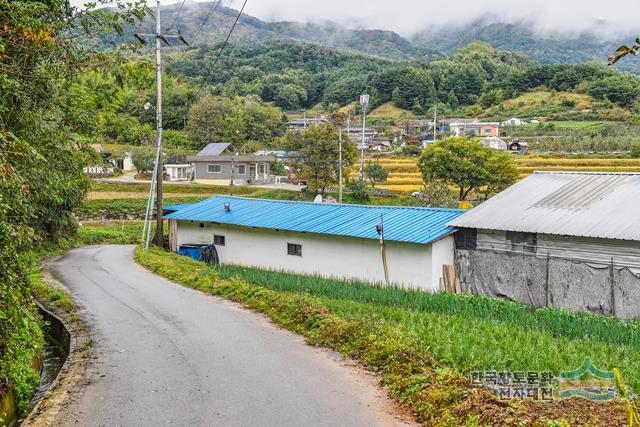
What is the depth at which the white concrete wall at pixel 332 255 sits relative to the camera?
17.9 meters

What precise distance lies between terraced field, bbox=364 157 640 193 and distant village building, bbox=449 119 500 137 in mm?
25789

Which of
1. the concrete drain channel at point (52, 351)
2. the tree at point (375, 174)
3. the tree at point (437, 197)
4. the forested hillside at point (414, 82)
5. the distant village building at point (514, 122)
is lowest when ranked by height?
the concrete drain channel at point (52, 351)

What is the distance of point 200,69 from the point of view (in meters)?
133

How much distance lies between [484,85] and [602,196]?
124866 millimetres

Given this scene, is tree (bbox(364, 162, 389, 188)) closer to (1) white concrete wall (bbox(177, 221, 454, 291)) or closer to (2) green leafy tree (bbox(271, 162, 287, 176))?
(2) green leafy tree (bbox(271, 162, 287, 176))

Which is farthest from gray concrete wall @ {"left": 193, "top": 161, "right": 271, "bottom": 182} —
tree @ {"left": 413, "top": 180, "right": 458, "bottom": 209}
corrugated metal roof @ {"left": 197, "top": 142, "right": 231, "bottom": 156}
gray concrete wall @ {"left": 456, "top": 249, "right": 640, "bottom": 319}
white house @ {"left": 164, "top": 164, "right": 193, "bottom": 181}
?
gray concrete wall @ {"left": 456, "top": 249, "right": 640, "bottom": 319}

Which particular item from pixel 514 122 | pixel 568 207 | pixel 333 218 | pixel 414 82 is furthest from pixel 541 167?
pixel 414 82

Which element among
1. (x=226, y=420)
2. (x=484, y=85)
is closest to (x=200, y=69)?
(x=484, y=85)

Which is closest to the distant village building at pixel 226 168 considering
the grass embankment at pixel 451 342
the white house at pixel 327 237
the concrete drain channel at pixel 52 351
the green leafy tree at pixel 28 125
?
the white house at pixel 327 237

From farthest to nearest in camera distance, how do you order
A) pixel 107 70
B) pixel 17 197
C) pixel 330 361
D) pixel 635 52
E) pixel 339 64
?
pixel 339 64 → pixel 107 70 → pixel 330 361 → pixel 17 197 → pixel 635 52

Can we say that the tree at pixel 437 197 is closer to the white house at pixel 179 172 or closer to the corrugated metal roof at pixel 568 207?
the corrugated metal roof at pixel 568 207

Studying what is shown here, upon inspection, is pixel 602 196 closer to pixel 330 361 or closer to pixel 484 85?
pixel 330 361

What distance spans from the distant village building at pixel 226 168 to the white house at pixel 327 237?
3525 centimetres

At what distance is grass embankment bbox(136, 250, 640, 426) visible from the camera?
616cm
